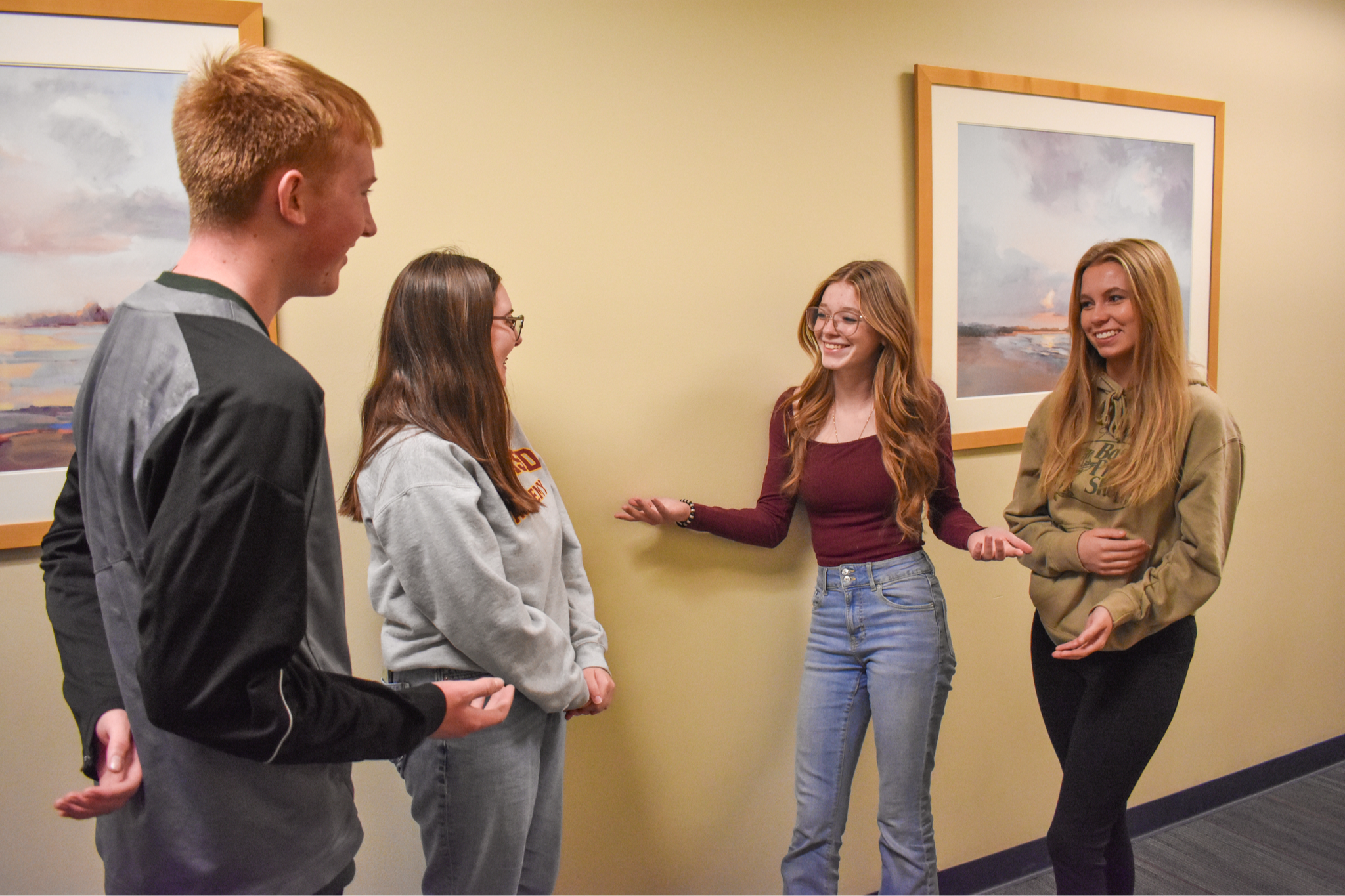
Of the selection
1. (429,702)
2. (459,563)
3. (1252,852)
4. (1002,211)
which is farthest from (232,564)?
(1252,852)

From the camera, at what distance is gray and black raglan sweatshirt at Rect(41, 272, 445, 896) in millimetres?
718

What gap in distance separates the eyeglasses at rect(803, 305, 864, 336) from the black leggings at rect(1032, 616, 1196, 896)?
92 cm

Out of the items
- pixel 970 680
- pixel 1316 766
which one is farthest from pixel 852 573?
pixel 1316 766

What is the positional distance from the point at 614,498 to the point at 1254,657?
2.58 meters

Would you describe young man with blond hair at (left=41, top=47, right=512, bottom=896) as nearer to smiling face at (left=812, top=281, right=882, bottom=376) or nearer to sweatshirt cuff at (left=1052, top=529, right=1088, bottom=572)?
smiling face at (left=812, top=281, right=882, bottom=376)

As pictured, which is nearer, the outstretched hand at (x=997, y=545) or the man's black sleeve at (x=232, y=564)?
the man's black sleeve at (x=232, y=564)

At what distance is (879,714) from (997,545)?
1.58 feet

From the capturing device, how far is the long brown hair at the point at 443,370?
4.62 feet

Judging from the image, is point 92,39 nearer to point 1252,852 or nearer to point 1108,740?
point 1108,740

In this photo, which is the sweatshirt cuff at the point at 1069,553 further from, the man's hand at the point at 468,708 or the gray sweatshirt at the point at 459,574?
the man's hand at the point at 468,708

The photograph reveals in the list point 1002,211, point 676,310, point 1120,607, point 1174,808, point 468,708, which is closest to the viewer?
point 468,708

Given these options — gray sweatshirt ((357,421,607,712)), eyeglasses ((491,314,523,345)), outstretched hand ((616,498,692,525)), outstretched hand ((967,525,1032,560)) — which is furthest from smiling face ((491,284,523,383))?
outstretched hand ((967,525,1032,560))

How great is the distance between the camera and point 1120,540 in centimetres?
175

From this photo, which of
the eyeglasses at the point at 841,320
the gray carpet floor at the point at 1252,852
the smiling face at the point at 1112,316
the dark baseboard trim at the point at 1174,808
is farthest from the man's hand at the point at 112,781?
the gray carpet floor at the point at 1252,852
